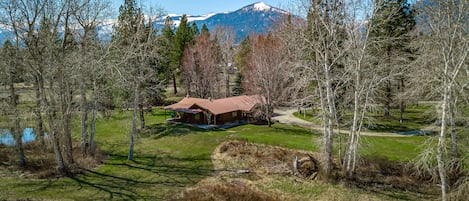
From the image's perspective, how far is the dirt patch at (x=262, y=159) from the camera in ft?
56.2

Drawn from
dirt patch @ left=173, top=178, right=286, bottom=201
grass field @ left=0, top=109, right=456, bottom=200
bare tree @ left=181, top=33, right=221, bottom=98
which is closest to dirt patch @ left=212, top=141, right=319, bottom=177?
grass field @ left=0, top=109, right=456, bottom=200

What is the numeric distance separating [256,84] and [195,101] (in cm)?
741

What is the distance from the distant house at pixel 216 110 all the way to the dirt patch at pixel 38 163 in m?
11.6

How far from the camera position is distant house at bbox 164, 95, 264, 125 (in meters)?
30.6

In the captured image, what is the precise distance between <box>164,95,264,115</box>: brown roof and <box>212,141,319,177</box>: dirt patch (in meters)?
9.20

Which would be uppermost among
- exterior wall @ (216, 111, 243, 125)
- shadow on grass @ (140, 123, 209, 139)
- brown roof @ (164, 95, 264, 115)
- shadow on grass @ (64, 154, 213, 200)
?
brown roof @ (164, 95, 264, 115)

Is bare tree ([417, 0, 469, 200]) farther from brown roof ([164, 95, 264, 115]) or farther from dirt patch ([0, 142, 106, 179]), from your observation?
brown roof ([164, 95, 264, 115])

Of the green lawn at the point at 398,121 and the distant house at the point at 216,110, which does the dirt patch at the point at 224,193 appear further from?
the distant house at the point at 216,110

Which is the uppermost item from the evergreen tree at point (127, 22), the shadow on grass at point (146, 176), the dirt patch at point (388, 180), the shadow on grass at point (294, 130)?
the evergreen tree at point (127, 22)

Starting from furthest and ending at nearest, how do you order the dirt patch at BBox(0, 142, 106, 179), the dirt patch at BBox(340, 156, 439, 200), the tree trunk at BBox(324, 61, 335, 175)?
the dirt patch at BBox(0, 142, 106, 179), the tree trunk at BBox(324, 61, 335, 175), the dirt patch at BBox(340, 156, 439, 200)

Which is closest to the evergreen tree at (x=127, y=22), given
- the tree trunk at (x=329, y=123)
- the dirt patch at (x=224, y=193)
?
the dirt patch at (x=224, y=193)

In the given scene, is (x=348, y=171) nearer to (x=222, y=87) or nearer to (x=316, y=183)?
(x=316, y=183)

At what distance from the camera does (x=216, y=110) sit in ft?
99.7

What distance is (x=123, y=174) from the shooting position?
1662 cm
